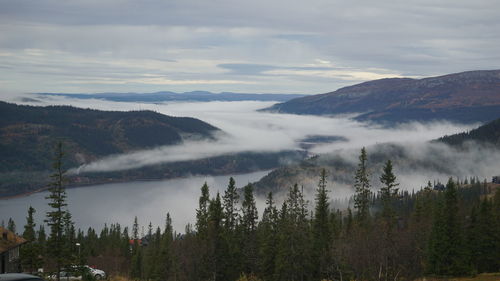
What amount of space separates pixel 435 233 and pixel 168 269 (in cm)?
4224

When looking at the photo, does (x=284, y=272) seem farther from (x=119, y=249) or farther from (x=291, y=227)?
(x=119, y=249)

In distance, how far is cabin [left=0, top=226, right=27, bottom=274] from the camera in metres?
56.0

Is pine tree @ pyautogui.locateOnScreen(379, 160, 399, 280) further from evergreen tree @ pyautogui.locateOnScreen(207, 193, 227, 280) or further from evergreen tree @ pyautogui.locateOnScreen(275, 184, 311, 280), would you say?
evergreen tree @ pyautogui.locateOnScreen(207, 193, 227, 280)

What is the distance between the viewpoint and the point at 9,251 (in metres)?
59.2

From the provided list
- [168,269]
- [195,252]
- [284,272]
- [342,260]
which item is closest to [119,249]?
[168,269]

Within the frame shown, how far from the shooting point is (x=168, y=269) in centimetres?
8669

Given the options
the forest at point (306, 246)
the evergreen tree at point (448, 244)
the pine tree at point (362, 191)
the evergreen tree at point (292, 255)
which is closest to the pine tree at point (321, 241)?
the forest at point (306, 246)

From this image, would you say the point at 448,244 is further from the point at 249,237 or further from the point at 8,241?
the point at 8,241

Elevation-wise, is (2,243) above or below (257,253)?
above

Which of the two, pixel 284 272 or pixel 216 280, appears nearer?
pixel 284 272

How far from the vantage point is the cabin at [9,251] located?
5600cm

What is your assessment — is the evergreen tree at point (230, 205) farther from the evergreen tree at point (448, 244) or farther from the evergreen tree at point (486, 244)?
the evergreen tree at point (486, 244)

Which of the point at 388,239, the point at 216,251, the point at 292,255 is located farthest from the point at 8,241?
the point at 388,239

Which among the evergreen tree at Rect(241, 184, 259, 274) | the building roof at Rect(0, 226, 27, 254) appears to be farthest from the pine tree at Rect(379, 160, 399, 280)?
the building roof at Rect(0, 226, 27, 254)
